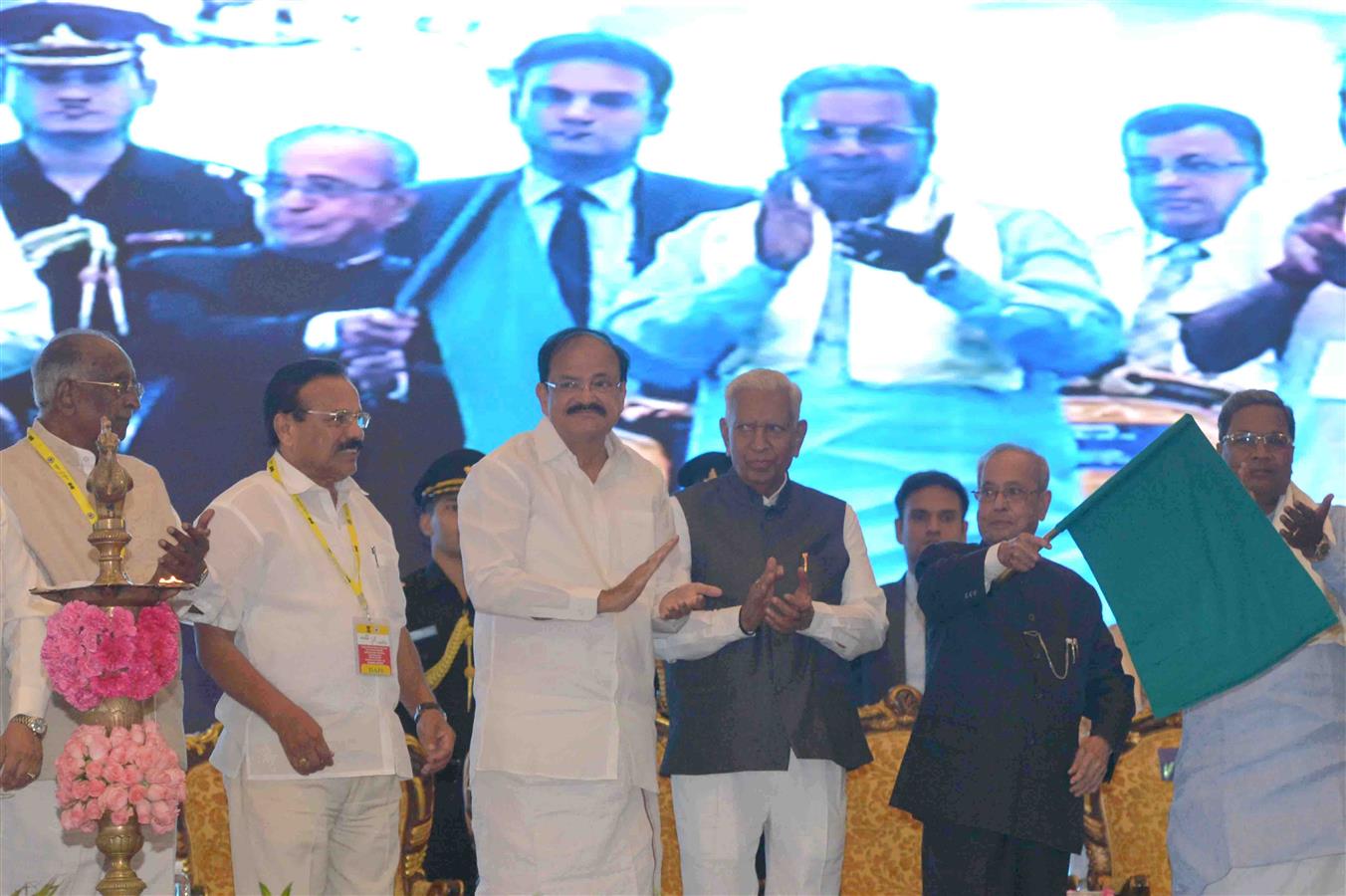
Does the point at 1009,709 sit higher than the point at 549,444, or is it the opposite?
the point at 549,444

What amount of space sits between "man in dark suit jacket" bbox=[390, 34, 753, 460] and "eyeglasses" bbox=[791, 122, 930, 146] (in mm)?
370

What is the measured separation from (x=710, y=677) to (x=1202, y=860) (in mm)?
1396

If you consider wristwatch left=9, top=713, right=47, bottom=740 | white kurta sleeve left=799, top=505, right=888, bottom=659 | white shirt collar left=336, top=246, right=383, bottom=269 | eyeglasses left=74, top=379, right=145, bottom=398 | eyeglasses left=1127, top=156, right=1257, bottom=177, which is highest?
eyeglasses left=1127, top=156, right=1257, bottom=177

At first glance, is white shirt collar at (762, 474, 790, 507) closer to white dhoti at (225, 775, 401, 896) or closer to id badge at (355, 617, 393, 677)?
id badge at (355, 617, 393, 677)

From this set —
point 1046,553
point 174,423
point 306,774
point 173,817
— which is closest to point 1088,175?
point 1046,553

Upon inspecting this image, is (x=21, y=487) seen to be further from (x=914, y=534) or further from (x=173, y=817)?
(x=914, y=534)

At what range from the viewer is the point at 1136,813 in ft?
16.4

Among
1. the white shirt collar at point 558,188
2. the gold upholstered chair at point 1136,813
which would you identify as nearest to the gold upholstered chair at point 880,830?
the gold upholstered chair at point 1136,813

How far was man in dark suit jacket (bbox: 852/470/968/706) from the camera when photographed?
5.47 metres

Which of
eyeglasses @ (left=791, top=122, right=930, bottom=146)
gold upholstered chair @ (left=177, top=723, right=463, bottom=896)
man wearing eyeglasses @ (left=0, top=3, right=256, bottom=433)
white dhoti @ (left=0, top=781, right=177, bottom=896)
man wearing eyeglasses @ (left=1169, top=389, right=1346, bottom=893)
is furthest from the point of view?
eyeglasses @ (left=791, top=122, right=930, bottom=146)

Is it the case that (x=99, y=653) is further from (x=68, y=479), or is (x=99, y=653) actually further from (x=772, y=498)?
(x=772, y=498)

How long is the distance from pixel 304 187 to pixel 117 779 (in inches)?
142

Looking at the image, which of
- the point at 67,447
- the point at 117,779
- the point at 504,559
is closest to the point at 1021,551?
the point at 504,559

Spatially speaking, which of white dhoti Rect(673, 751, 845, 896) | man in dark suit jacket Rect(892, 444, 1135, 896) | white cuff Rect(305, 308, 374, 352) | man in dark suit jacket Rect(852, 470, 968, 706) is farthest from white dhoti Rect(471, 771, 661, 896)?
white cuff Rect(305, 308, 374, 352)
